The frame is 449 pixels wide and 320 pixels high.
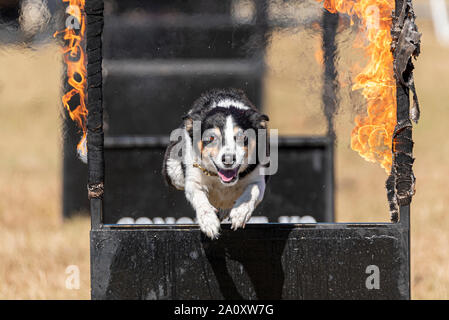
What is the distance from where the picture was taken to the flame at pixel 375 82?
5.50 metres

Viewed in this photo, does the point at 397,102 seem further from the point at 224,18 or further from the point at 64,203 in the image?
the point at 64,203

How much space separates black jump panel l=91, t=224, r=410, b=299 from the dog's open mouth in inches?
17.0

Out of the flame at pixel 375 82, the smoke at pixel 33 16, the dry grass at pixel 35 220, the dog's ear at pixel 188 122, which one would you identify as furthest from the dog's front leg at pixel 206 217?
the smoke at pixel 33 16

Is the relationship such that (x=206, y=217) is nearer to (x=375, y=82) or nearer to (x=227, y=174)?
(x=227, y=174)

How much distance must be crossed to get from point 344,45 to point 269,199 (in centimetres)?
312

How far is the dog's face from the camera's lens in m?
5.12

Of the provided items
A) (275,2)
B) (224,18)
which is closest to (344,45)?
(275,2)

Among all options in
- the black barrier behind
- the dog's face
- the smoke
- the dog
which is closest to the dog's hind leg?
the dog

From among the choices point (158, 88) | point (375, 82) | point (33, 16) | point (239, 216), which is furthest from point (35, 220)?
point (375, 82)

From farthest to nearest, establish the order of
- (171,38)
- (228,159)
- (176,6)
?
(176,6) → (171,38) → (228,159)

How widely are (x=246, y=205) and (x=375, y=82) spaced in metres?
1.60

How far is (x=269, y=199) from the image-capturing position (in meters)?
9.10

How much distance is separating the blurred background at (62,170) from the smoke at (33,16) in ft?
0.04

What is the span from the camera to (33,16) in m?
7.04
